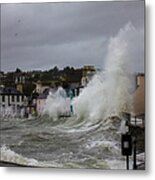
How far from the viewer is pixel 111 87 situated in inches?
95.0

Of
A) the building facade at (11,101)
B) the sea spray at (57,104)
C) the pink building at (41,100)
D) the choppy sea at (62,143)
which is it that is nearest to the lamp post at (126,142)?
the choppy sea at (62,143)

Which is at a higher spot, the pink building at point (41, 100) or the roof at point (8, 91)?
the roof at point (8, 91)

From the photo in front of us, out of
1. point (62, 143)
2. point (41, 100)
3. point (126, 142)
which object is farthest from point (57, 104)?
point (126, 142)

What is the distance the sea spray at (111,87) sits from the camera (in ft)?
7.84

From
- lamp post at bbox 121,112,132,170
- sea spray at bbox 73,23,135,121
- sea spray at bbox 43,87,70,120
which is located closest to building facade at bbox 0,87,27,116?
sea spray at bbox 43,87,70,120

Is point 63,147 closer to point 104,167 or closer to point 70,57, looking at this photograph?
point 104,167

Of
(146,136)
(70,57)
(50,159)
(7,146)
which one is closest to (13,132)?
(7,146)

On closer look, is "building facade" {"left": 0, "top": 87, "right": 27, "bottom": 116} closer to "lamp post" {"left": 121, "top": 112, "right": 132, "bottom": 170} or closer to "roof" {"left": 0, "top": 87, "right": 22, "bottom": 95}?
"roof" {"left": 0, "top": 87, "right": 22, "bottom": 95}

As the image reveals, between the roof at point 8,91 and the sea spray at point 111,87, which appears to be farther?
the roof at point 8,91

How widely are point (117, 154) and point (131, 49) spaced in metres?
0.50

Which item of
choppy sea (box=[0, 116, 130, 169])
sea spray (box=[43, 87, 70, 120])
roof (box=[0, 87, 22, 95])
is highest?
roof (box=[0, 87, 22, 95])

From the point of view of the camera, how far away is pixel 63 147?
2.45 metres

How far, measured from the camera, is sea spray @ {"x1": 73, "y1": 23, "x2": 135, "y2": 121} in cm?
239

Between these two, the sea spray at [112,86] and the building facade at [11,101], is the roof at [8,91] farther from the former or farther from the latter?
the sea spray at [112,86]
